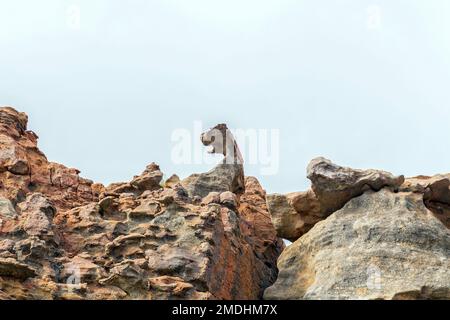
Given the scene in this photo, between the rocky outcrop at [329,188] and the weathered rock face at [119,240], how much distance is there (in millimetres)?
2808

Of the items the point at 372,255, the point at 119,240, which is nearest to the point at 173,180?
the point at 119,240

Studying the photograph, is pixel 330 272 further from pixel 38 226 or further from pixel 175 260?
pixel 38 226

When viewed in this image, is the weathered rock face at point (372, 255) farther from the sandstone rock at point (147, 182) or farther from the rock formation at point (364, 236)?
the sandstone rock at point (147, 182)

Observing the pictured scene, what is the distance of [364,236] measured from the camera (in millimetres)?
32656

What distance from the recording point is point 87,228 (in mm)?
34156

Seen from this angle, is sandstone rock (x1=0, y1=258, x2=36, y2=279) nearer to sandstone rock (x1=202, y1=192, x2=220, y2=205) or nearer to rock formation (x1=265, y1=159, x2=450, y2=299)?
sandstone rock (x1=202, y1=192, x2=220, y2=205)

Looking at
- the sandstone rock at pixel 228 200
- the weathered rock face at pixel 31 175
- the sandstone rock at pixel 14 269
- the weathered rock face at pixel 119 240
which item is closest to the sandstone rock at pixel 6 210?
the weathered rock face at pixel 119 240

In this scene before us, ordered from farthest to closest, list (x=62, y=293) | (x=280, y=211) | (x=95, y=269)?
(x=280, y=211) → (x=95, y=269) → (x=62, y=293)

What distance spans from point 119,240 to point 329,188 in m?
9.45

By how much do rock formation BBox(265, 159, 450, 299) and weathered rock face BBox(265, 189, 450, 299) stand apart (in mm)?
36

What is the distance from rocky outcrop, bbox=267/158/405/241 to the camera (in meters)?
35.5
